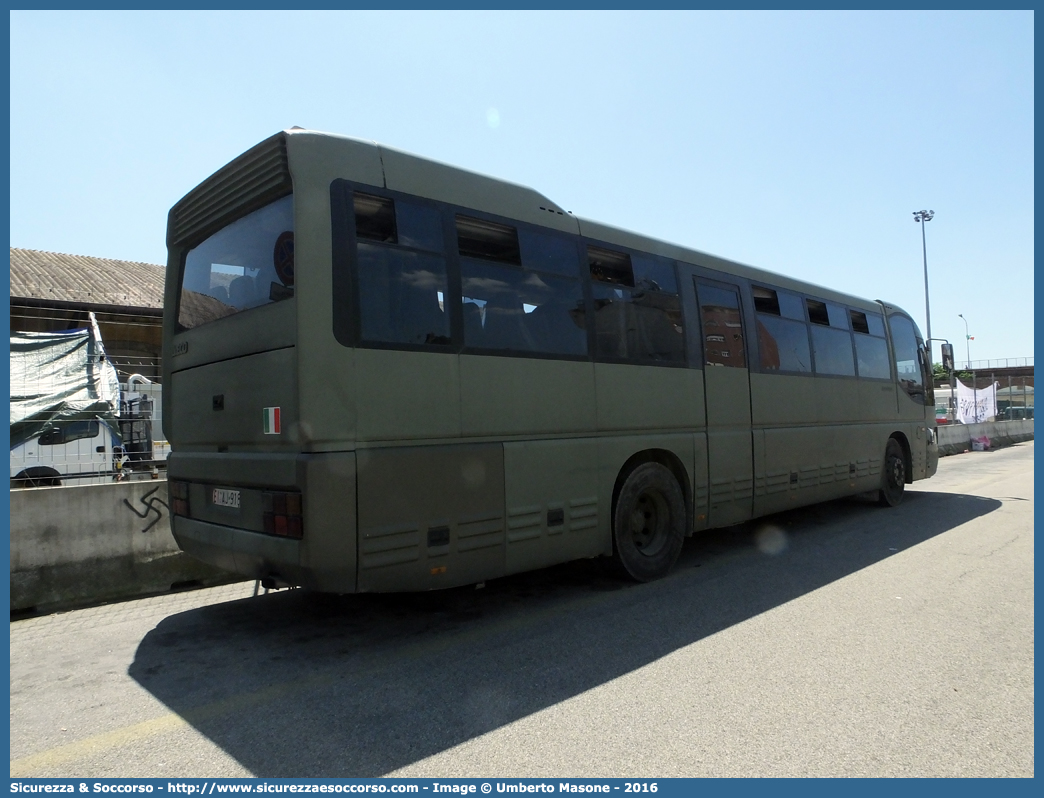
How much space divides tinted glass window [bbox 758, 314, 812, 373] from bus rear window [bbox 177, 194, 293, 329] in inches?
224

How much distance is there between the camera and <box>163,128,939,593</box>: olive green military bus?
14.2 ft

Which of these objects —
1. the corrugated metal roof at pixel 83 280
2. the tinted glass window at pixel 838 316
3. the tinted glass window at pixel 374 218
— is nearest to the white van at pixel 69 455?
the tinted glass window at pixel 374 218

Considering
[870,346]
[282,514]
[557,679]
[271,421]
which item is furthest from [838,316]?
[282,514]

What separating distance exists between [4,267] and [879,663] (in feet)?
19.2

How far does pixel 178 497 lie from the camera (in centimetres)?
557

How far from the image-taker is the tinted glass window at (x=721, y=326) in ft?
24.3

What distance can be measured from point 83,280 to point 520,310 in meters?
20.0

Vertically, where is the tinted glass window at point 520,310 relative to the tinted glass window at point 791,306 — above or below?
below

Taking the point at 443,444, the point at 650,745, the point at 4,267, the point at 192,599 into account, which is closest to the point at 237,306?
the point at 4,267

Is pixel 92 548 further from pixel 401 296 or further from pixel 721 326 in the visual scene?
pixel 721 326

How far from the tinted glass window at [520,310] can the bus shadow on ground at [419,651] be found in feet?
7.02

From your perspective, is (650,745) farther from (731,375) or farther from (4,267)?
(731,375)

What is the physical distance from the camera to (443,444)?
4.80 metres

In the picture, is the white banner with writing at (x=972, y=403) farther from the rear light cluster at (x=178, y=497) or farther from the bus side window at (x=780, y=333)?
the rear light cluster at (x=178, y=497)
